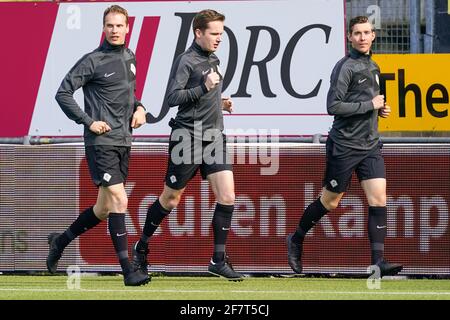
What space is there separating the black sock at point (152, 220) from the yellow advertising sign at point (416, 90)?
2399 millimetres

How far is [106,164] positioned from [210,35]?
4.52 feet

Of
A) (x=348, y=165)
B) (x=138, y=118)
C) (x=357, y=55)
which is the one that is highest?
(x=357, y=55)

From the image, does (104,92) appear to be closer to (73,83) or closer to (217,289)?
(73,83)

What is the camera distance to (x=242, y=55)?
13492 mm

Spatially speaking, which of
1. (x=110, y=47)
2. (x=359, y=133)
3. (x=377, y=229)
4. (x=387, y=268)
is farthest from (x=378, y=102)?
(x=110, y=47)

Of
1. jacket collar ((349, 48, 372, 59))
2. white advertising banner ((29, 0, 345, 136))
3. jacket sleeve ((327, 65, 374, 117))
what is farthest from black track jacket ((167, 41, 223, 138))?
white advertising banner ((29, 0, 345, 136))

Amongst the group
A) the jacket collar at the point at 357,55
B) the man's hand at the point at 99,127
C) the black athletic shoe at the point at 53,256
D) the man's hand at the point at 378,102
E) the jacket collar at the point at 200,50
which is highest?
the jacket collar at the point at 200,50

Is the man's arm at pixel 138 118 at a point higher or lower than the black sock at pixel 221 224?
higher

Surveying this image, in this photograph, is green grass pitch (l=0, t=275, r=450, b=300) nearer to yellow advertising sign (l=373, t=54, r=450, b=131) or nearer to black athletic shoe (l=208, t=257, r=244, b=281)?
black athletic shoe (l=208, t=257, r=244, b=281)

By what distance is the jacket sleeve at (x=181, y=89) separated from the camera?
11359 mm

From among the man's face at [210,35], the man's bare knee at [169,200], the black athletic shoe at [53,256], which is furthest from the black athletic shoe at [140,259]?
the man's face at [210,35]

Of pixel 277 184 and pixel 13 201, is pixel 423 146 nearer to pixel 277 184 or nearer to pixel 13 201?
pixel 277 184

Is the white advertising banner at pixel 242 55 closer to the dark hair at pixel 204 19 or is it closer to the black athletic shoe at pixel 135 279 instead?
the dark hair at pixel 204 19
